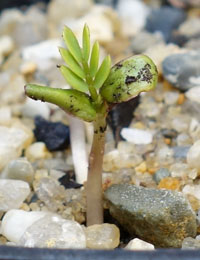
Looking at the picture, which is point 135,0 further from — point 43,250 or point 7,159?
point 43,250

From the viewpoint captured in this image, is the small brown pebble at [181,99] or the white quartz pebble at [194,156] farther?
the small brown pebble at [181,99]

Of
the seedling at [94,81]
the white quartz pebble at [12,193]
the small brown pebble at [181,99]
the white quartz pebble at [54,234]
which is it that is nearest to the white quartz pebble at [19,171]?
the white quartz pebble at [12,193]

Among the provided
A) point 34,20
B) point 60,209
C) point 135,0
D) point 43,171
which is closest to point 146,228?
point 60,209

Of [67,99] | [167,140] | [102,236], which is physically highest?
[67,99]

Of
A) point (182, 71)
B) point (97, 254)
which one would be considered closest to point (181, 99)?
point (182, 71)

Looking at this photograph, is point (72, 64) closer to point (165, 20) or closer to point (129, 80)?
point (129, 80)

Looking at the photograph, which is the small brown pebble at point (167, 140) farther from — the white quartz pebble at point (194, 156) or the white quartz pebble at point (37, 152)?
the white quartz pebble at point (37, 152)
